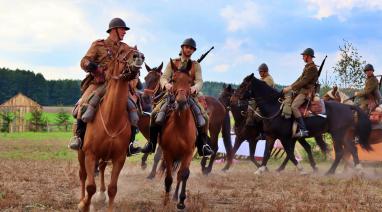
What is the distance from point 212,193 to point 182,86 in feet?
11.7

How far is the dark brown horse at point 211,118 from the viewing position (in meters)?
13.5

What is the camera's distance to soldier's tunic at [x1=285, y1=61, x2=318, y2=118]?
15164 millimetres

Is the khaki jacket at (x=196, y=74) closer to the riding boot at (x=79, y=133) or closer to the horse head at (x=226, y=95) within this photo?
the riding boot at (x=79, y=133)

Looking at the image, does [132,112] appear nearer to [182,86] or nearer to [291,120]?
[182,86]

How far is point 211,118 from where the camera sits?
616 inches

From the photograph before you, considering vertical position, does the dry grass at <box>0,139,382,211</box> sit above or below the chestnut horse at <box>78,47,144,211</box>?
below

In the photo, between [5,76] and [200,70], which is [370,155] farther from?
[5,76]

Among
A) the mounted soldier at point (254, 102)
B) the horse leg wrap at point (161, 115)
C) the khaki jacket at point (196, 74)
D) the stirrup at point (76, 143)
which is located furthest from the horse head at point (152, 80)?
the stirrup at point (76, 143)

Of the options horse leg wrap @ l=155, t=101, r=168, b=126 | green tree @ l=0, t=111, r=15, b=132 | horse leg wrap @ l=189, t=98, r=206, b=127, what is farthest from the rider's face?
green tree @ l=0, t=111, r=15, b=132

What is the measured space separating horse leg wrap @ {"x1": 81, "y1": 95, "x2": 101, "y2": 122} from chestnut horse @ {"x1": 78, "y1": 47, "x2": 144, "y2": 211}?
9cm

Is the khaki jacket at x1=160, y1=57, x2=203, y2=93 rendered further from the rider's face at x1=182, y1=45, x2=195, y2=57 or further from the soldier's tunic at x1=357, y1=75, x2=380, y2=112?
the soldier's tunic at x1=357, y1=75, x2=380, y2=112

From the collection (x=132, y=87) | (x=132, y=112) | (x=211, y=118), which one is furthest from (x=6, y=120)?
(x=132, y=112)

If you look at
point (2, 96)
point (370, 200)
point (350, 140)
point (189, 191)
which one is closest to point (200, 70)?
point (189, 191)

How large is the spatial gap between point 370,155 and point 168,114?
13.3 metres
